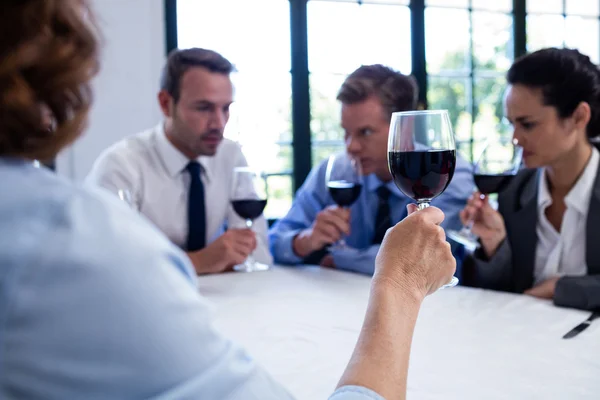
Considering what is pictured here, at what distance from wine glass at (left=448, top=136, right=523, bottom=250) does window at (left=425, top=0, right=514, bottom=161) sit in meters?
2.97

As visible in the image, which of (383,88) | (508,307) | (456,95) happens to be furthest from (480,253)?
(456,95)

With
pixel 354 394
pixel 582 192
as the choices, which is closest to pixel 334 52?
pixel 582 192

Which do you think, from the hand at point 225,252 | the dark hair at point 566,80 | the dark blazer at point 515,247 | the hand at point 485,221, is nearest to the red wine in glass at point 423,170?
the hand at point 485,221

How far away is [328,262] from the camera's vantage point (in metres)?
2.41

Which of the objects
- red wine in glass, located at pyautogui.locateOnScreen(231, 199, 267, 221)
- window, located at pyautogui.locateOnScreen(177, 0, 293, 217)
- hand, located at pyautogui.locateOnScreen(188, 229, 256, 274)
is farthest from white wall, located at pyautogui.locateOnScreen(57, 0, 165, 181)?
red wine in glass, located at pyautogui.locateOnScreen(231, 199, 267, 221)

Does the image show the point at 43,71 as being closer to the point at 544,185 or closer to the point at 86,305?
the point at 86,305

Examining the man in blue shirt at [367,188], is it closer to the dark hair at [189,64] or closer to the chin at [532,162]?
the chin at [532,162]

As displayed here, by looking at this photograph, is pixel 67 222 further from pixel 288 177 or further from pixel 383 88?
pixel 288 177

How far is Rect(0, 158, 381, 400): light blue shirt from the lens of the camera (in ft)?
1.45

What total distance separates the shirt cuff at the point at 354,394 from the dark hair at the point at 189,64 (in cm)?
231

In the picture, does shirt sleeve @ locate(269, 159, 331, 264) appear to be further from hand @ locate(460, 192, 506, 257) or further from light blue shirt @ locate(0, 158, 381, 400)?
light blue shirt @ locate(0, 158, 381, 400)

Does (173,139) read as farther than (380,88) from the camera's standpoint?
Yes

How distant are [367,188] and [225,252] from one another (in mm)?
801

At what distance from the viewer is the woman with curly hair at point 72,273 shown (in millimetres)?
445
